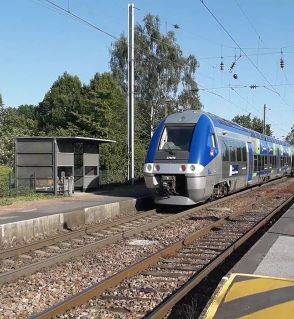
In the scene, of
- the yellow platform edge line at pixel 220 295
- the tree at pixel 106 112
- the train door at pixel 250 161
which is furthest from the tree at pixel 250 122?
the yellow platform edge line at pixel 220 295

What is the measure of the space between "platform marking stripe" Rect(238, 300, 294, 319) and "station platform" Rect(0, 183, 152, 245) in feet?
24.2

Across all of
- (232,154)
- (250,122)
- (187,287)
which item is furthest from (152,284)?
(250,122)

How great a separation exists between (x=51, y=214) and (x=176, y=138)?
18.2 feet

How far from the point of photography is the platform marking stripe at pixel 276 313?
492cm

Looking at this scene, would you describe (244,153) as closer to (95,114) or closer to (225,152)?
(225,152)

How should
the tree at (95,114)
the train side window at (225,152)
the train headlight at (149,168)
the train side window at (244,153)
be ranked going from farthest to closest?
the tree at (95,114), the train side window at (244,153), the train side window at (225,152), the train headlight at (149,168)

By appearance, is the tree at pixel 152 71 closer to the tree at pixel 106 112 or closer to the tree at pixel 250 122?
the tree at pixel 106 112

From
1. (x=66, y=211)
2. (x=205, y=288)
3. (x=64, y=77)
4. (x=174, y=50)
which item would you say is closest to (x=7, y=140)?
(x=174, y=50)

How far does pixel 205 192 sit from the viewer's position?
17.0 meters

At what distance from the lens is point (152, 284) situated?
7566 millimetres

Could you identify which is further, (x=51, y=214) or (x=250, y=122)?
(x=250, y=122)

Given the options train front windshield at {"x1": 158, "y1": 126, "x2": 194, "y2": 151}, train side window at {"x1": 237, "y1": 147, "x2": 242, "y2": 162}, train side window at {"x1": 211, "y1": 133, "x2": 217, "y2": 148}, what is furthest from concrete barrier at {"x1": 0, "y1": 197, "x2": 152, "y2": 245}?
train side window at {"x1": 237, "y1": 147, "x2": 242, "y2": 162}

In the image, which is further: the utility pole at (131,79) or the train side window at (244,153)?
the utility pole at (131,79)

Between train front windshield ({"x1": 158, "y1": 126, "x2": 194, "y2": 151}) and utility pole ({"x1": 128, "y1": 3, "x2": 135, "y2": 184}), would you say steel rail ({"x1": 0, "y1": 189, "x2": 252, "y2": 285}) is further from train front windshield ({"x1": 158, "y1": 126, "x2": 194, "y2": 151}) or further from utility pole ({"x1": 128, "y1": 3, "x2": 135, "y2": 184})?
utility pole ({"x1": 128, "y1": 3, "x2": 135, "y2": 184})
